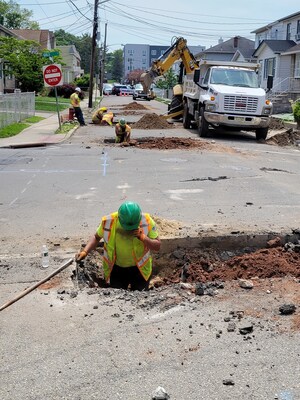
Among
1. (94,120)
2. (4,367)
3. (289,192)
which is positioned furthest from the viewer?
(94,120)

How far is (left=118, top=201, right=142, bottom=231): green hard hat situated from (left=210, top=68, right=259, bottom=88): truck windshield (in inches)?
625

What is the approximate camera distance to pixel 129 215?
201 inches

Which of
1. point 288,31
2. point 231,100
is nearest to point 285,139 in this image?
point 231,100

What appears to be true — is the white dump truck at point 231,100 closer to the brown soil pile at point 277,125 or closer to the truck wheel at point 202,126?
the truck wheel at point 202,126

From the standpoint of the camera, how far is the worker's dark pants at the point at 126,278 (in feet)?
18.6

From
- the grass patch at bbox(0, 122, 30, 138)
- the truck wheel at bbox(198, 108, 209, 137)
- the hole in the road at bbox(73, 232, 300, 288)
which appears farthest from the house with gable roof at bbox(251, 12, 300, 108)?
the hole in the road at bbox(73, 232, 300, 288)

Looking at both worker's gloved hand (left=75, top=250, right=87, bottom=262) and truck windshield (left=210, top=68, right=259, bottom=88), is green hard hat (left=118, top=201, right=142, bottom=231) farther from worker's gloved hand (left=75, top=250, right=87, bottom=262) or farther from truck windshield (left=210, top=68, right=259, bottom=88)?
truck windshield (left=210, top=68, right=259, bottom=88)

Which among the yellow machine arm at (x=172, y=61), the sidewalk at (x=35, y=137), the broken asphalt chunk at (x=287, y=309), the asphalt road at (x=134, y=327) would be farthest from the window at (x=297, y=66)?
the broken asphalt chunk at (x=287, y=309)

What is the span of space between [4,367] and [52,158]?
1122 cm

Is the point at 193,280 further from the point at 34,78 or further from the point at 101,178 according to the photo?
the point at 34,78

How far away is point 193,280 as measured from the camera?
19.6 feet

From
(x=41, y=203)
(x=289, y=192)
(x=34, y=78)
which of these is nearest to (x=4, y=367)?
(x=41, y=203)

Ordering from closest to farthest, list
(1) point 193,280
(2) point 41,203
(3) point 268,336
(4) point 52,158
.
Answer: (3) point 268,336, (1) point 193,280, (2) point 41,203, (4) point 52,158

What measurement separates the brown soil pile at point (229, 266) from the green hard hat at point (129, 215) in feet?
3.92
